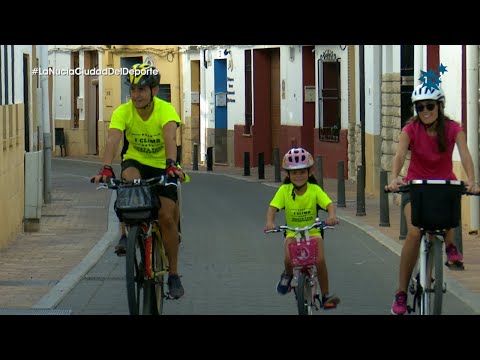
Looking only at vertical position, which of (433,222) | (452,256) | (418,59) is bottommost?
(452,256)

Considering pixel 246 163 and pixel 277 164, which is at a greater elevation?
pixel 277 164

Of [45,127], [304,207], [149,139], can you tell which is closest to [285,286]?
[304,207]

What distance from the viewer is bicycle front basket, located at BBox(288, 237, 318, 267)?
9570mm

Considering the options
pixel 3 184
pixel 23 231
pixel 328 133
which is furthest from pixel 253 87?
pixel 3 184

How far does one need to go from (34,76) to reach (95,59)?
948 inches

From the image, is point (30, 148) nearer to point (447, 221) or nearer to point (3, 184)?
point (3, 184)

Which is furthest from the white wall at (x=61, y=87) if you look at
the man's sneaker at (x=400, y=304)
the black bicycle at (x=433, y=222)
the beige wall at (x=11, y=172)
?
the black bicycle at (x=433, y=222)

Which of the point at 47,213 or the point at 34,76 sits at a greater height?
the point at 34,76

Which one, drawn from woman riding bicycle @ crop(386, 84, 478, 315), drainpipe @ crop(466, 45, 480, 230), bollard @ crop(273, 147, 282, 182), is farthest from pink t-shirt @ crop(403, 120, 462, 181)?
bollard @ crop(273, 147, 282, 182)

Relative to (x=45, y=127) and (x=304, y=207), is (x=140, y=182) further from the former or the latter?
(x=45, y=127)

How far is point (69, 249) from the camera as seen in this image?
57.2ft

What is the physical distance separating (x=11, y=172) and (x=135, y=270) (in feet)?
30.4

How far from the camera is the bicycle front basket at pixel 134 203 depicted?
959cm

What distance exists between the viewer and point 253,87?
3897 centimetres
